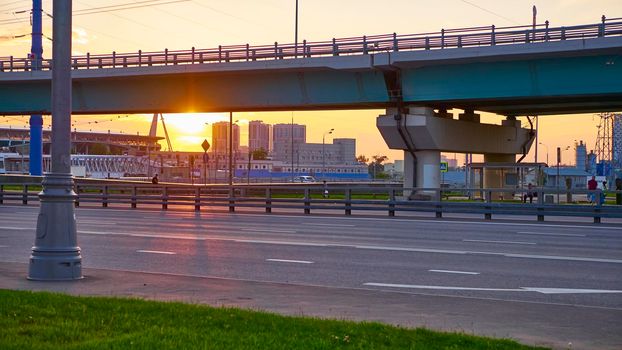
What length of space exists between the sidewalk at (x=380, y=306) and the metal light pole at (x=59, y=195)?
0.34 meters

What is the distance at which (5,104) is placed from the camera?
5656cm

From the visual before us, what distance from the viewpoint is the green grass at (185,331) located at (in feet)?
24.2

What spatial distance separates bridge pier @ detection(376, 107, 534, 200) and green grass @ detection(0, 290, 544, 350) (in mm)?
34653

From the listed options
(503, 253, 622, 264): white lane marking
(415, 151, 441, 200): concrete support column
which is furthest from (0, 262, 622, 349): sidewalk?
(415, 151, 441, 200): concrete support column

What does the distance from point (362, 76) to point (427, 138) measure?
5.25 meters

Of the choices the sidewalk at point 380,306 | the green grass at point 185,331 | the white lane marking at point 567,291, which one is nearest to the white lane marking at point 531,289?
the white lane marking at point 567,291

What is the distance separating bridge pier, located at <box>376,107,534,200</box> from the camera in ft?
156

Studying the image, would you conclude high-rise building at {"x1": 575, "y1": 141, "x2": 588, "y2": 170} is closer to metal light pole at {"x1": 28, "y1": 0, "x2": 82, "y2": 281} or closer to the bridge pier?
the bridge pier

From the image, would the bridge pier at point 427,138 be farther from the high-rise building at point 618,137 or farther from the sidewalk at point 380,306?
the high-rise building at point 618,137

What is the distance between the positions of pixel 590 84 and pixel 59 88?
33440mm

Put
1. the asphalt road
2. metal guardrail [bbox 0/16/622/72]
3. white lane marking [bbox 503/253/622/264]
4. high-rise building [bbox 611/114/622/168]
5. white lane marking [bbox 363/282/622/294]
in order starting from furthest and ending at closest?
high-rise building [bbox 611/114/622/168] → metal guardrail [bbox 0/16/622/72] → white lane marking [bbox 503/253/622/264] → the asphalt road → white lane marking [bbox 363/282/622/294]

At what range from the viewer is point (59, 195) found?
12656 millimetres

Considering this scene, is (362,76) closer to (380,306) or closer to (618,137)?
(380,306)

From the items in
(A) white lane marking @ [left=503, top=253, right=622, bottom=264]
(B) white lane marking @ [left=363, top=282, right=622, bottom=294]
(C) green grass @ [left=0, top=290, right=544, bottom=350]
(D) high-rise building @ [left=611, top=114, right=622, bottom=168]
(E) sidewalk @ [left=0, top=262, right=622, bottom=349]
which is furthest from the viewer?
(D) high-rise building @ [left=611, top=114, right=622, bottom=168]
